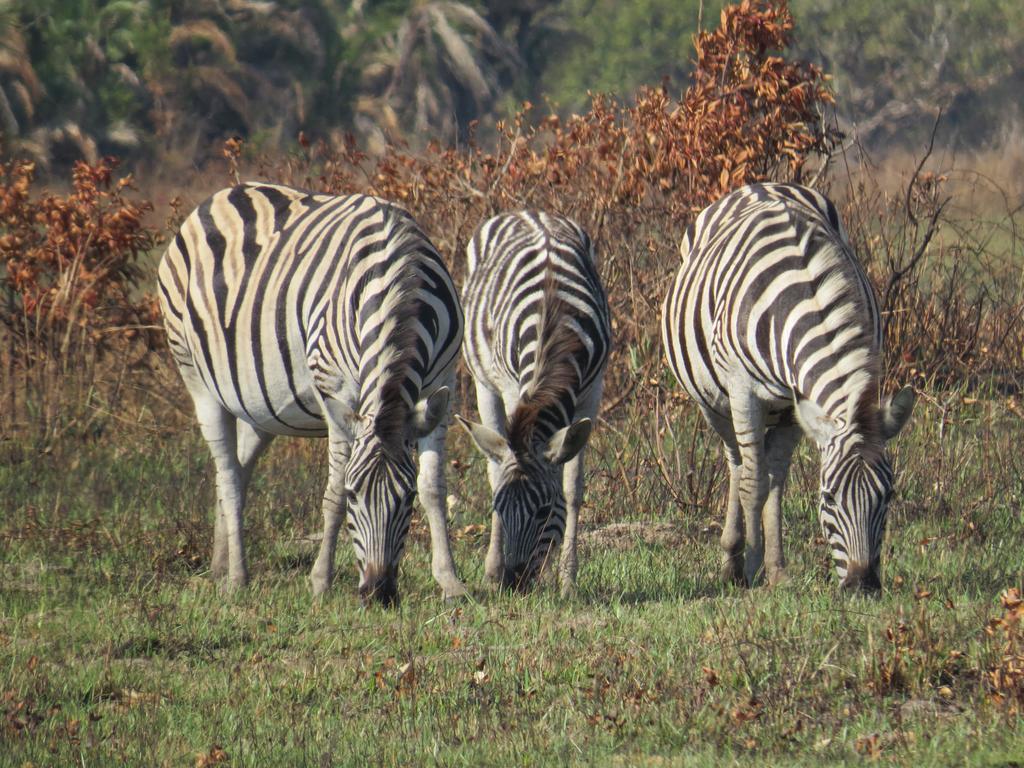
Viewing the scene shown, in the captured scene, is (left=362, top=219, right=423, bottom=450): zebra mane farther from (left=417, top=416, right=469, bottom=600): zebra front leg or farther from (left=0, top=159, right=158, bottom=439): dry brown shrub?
(left=0, top=159, right=158, bottom=439): dry brown shrub

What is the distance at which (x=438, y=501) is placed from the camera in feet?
25.3

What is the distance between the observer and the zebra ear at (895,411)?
681 cm

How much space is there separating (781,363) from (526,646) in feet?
6.18

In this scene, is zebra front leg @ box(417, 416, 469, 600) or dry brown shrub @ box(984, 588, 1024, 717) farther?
zebra front leg @ box(417, 416, 469, 600)

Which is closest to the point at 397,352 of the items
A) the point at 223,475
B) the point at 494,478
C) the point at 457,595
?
the point at 494,478

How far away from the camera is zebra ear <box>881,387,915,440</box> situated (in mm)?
6812

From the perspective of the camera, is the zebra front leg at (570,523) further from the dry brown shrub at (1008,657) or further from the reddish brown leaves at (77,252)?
the reddish brown leaves at (77,252)

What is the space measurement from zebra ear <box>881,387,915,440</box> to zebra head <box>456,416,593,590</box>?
1407 mm

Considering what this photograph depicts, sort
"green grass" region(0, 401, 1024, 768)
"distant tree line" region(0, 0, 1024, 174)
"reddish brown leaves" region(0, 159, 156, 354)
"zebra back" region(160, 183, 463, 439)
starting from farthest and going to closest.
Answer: "distant tree line" region(0, 0, 1024, 174) → "reddish brown leaves" region(0, 159, 156, 354) → "zebra back" region(160, 183, 463, 439) → "green grass" region(0, 401, 1024, 768)

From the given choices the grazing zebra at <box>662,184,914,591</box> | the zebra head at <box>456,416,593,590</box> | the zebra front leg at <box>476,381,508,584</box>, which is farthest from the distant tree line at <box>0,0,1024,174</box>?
the zebra head at <box>456,416,593,590</box>

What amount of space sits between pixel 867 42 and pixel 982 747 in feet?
116

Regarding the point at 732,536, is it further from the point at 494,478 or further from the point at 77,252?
the point at 77,252

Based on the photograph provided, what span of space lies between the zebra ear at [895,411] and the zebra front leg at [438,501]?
7.08ft

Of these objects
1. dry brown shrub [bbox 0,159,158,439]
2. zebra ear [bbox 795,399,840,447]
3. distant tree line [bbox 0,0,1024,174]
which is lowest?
zebra ear [bbox 795,399,840,447]
